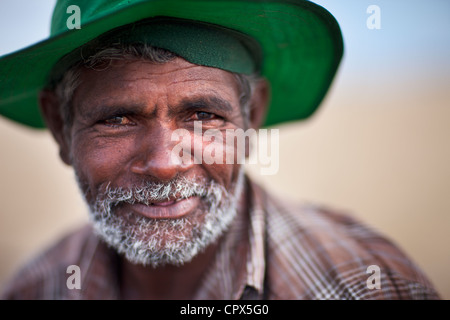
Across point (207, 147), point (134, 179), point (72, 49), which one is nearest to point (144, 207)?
point (134, 179)

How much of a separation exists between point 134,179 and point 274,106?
129cm

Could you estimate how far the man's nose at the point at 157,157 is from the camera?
4.86ft

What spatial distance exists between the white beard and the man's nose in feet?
0.23

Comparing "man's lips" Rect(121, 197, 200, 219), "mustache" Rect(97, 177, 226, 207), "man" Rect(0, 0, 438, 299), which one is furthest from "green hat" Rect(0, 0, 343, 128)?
"man's lips" Rect(121, 197, 200, 219)

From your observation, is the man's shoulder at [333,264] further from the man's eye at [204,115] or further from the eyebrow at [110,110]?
the eyebrow at [110,110]

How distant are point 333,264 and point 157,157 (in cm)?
112

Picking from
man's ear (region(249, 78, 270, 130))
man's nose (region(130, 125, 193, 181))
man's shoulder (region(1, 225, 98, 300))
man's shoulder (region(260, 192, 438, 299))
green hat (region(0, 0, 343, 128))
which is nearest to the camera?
green hat (region(0, 0, 343, 128))

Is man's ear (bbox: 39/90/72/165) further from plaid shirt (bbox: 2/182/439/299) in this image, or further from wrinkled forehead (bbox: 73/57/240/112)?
plaid shirt (bbox: 2/182/439/299)

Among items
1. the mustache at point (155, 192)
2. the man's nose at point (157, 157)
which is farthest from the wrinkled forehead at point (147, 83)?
the mustache at point (155, 192)

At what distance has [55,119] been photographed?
195 centimetres

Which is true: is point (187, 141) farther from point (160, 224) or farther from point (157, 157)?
point (160, 224)

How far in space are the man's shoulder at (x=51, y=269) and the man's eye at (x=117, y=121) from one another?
1267 mm

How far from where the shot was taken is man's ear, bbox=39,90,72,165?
190cm
